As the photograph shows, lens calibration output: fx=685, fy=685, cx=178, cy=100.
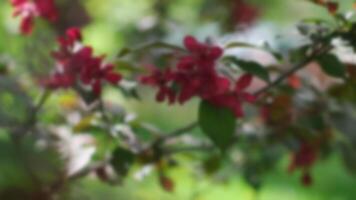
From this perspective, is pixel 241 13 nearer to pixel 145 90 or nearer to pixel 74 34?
pixel 145 90

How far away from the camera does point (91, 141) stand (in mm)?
1484

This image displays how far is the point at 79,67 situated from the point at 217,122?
0.26 meters

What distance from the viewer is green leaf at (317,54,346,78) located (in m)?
1.09

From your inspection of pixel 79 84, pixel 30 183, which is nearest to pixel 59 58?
pixel 79 84

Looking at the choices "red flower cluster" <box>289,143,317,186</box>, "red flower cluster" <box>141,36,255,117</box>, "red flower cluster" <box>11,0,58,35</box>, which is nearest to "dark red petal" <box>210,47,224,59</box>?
"red flower cluster" <box>141,36,255,117</box>

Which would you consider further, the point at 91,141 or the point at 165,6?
the point at 165,6

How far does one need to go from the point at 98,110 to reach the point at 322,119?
1.70ft

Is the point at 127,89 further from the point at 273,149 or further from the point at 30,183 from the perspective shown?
the point at 273,149

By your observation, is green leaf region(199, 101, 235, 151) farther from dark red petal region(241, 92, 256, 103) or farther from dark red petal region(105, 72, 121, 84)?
dark red petal region(105, 72, 121, 84)

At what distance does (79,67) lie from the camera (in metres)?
1.16

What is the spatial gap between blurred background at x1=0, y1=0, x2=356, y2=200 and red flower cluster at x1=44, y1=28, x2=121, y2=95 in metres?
0.16

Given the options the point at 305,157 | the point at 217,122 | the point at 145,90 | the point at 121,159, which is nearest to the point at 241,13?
the point at 305,157

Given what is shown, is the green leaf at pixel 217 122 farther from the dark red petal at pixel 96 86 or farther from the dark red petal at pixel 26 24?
the dark red petal at pixel 26 24

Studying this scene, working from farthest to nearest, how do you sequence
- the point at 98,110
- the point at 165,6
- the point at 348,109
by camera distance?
the point at 165,6 → the point at 348,109 → the point at 98,110
